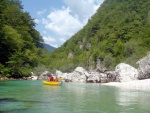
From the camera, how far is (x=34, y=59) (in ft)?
186

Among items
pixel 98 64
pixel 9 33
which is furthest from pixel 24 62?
pixel 98 64

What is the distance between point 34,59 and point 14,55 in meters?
8.87

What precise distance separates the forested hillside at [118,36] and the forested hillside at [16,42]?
79.4 feet

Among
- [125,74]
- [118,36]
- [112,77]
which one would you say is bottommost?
[112,77]

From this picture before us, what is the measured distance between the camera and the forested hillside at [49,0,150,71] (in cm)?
7850

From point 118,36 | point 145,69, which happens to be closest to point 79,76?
point 145,69

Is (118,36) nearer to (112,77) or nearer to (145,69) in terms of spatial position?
(112,77)

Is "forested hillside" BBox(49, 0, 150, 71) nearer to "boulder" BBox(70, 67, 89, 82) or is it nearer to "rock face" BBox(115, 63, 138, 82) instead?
"boulder" BBox(70, 67, 89, 82)

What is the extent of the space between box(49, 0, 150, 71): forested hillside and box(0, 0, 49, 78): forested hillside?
24.2 meters

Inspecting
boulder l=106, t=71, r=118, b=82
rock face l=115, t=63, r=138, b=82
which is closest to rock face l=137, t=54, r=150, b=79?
rock face l=115, t=63, r=138, b=82

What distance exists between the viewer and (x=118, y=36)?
92.9m

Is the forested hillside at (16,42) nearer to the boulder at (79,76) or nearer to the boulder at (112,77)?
the boulder at (79,76)

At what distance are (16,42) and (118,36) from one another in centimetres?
5055

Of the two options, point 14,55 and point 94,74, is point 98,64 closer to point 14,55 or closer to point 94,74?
point 94,74
